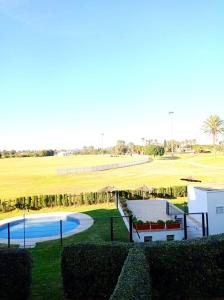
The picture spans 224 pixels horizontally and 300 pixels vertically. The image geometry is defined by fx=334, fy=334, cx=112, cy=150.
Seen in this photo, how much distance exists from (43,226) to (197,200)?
12.4 meters

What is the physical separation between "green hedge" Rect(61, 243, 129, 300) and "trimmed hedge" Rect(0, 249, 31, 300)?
3.90 ft

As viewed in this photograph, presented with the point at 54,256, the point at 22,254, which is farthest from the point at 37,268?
the point at 22,254

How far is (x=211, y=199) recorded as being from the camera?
19984 millimetres

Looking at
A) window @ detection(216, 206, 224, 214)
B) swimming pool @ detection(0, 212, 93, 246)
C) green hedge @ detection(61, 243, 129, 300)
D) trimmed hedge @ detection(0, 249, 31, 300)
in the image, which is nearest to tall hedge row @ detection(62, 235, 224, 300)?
green hedge @ detection(61, 243, 129, 300)

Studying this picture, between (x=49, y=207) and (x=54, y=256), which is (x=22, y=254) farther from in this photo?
(x=49, y=207)

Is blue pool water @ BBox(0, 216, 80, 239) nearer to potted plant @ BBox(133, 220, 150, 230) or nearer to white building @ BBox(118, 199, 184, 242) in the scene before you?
white building @ BBox(118, 199, 184, 242)

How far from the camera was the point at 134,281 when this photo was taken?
6.95m

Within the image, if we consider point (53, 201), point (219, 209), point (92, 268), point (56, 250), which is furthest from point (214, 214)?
point (53, 201)

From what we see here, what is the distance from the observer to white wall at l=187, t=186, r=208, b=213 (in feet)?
67.0

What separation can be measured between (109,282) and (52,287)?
128 inches

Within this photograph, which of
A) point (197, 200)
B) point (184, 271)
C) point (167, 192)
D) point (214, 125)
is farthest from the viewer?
point (214, 125)

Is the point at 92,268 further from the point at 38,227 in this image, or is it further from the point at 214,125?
the point at 214,125

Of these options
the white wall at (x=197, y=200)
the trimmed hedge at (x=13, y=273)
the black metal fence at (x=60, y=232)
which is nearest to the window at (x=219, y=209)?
the white wall at (x=197, y=200)

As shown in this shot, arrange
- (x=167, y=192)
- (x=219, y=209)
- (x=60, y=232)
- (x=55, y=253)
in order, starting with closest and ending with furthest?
(x=55, y=253) → (x=219, y=209) → (x=60, y=232) → (x=167, y=192)
